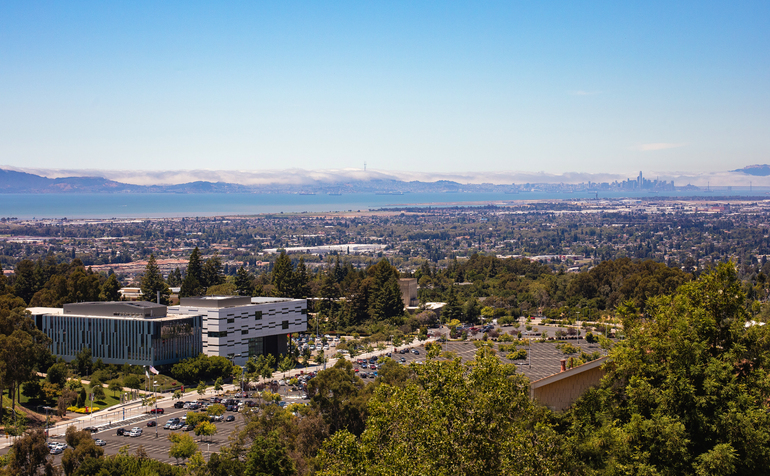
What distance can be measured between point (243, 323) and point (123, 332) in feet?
26.1

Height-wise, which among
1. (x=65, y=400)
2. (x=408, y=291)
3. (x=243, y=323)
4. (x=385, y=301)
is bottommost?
(x=65, y=400)

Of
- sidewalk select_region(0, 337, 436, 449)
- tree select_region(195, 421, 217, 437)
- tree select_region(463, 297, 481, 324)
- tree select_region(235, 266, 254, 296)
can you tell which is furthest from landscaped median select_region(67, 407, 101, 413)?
tree select_region(463, 297, 481, 324)

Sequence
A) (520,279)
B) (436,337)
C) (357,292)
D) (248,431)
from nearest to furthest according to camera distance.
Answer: (248,431)
(436,337)
(357,292)
(520,279)

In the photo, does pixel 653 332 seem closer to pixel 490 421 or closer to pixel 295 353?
pixel 490 421

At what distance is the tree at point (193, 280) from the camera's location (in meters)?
66.8

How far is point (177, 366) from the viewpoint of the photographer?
45.9 meters

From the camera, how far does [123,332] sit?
155 ft

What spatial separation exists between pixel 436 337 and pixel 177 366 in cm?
2233

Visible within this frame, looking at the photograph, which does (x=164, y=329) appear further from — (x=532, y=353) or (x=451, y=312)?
(x=451, y=312)

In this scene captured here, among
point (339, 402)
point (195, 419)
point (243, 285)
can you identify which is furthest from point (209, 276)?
point (339, 402)

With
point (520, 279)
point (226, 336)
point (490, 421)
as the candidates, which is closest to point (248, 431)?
point (490, 421)

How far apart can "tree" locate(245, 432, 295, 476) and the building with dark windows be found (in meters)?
23.8

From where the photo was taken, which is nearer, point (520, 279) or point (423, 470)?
point (423, 470)

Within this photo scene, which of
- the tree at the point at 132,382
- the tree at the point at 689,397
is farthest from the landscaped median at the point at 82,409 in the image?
the tree at the point at 689,397
